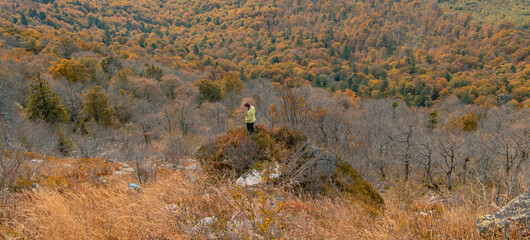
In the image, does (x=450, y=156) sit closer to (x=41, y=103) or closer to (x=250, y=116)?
(x=250, y=116)

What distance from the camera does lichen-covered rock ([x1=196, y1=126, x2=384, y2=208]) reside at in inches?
249

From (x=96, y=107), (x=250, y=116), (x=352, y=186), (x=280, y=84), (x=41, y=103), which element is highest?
(x=280, y=84)

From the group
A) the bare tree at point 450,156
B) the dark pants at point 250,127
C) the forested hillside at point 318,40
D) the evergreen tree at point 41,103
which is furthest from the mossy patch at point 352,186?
the forested hillside at point 318,40

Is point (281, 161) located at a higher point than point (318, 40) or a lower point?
higher

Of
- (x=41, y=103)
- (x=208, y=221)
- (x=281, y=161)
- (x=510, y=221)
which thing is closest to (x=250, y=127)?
(x=281, y=161)

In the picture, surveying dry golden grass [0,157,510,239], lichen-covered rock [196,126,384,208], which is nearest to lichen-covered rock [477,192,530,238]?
dry golden grass [0,157,510,239]

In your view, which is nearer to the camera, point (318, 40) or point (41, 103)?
point (41, 103)

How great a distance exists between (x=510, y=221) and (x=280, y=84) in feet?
27.4

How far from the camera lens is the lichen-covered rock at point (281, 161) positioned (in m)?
6.32

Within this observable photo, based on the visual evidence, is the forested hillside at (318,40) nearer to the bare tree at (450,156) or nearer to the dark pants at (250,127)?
the dark pants at (250,127)

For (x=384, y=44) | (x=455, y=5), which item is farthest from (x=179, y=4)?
(x=455, y=5)

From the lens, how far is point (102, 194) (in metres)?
4.39

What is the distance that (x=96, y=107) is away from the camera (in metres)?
25.8

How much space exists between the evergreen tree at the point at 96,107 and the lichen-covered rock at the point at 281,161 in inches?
887
